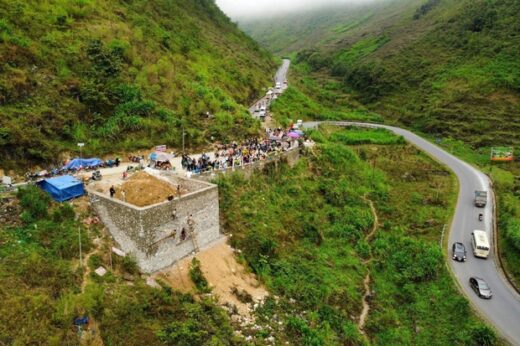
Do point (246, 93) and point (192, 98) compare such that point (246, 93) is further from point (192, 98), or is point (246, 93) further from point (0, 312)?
point (0, 312)

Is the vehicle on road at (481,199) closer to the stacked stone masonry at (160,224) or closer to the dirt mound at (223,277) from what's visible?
the dirt mound at (223,277)

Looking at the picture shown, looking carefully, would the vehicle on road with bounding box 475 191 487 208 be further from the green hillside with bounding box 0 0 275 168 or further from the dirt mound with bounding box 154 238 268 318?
the dirt mound with bounding box 154 238 268 318

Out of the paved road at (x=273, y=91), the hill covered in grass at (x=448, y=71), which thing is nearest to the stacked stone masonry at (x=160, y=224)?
the paved road at (x=273, y=91)

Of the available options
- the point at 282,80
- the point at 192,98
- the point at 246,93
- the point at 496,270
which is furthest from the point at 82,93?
the point at 282,80

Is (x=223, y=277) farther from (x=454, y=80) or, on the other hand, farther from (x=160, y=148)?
(x=454, y=80)

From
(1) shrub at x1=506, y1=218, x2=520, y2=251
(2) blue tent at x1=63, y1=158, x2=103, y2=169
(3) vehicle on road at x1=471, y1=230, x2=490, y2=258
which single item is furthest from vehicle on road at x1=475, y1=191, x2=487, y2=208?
(2) blue tent at x1=63, y1=158, x2=103, y2=169
